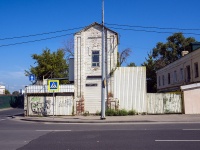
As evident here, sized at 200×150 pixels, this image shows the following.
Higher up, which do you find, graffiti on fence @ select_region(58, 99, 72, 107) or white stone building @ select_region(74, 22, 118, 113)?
white stone building @ select_region(74, 22, 118, 113)

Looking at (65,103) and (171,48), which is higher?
(171,48)

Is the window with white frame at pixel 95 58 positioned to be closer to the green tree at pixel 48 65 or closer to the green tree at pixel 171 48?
the green tree at pixel 48 65

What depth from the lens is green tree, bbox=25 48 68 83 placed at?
139 feet

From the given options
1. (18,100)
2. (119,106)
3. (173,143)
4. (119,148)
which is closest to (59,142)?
(119,148)

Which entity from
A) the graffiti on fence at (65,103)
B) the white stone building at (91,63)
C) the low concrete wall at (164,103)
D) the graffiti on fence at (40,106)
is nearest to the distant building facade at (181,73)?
the low concrete wall at (164,103)

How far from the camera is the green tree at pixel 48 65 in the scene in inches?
1666

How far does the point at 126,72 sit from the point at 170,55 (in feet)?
110

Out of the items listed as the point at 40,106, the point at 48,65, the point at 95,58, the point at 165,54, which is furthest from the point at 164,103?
the point at 165,54

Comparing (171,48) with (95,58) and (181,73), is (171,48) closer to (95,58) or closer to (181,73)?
(181,73)

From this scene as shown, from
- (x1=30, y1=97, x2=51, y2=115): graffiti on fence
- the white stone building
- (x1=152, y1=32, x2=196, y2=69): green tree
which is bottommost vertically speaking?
(x1=30, y1=97, x2=51, y2=115): graffiti on fence

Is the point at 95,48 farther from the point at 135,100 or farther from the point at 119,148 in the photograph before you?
the point at 119,148

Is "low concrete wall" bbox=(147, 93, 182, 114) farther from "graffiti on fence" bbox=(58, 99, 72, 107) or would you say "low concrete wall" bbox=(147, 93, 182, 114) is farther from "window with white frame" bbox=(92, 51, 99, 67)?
"graffiti on fence" bbox=(58, 99, 72, 107)

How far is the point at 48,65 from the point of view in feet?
139

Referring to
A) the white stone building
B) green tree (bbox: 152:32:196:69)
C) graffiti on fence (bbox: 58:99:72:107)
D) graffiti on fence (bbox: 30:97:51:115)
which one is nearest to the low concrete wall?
the white stone building
